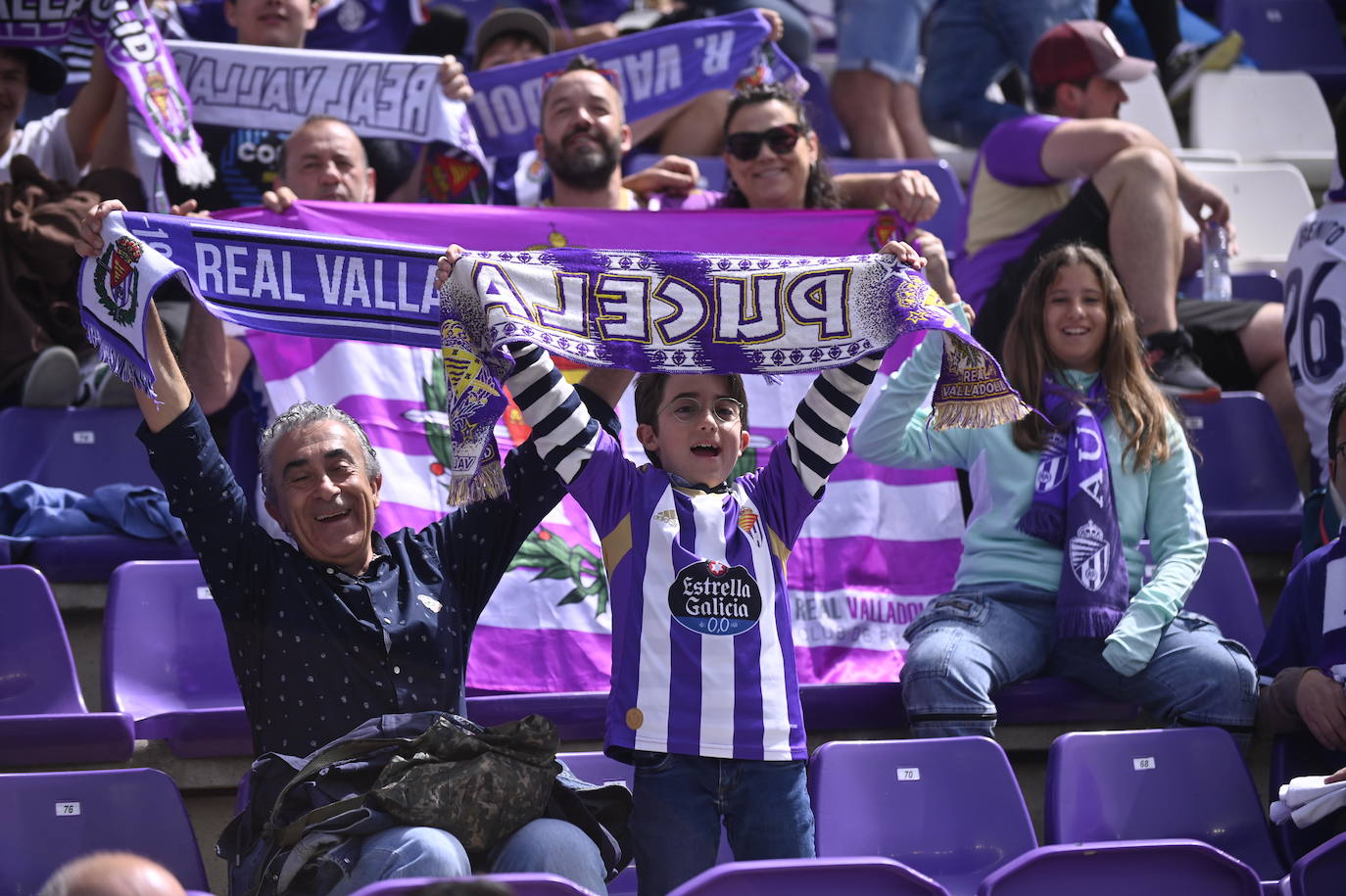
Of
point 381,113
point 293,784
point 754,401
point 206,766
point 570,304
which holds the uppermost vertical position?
point 381,113

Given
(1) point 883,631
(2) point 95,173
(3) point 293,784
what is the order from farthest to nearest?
(2) point 95,173, (1) point 883,631, (3) point 293,784

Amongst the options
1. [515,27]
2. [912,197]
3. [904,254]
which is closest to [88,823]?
[904,254]

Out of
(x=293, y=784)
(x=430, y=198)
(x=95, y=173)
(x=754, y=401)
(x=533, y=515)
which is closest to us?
(x=293, y=784)

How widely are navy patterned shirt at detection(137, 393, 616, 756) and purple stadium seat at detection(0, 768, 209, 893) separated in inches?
8.3

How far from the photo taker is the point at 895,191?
14.9 feet

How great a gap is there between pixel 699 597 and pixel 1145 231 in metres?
2.54

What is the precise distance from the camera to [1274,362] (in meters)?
5.32

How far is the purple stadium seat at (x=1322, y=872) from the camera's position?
2816 mm

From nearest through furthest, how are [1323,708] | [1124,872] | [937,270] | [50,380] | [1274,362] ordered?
[1124,872] → [1323,708] → [937,270] → [50,380] → [1274,362]

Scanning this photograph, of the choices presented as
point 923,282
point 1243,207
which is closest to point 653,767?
point 923,282

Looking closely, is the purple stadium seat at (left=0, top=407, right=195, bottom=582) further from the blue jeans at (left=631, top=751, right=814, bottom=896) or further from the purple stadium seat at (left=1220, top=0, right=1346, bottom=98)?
the purple stadium seat at (left=1220, top=0, right=1346, bottom=98)

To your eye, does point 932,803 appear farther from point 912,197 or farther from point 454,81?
point 454,81

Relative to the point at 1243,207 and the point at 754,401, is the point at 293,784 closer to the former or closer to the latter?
the point at 754,401

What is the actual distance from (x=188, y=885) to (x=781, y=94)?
120 inches
